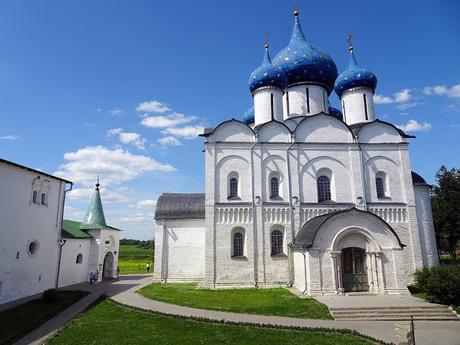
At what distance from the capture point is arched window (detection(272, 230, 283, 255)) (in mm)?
17641

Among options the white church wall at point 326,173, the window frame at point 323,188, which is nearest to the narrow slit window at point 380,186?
the white church wall at point 326,173

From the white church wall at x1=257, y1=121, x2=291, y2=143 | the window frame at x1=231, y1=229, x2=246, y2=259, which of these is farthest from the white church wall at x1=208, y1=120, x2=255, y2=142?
the window frame at x1=231, y1=229, x2=246, y2=259

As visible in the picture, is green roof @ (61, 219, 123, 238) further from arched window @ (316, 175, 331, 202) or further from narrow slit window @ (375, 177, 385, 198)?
narrow slit window @ (375, 177, 385, 198)

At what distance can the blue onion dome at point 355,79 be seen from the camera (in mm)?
21906

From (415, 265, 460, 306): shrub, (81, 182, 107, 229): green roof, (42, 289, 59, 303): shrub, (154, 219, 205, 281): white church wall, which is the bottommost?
(42, 289, 59, 303): shrub

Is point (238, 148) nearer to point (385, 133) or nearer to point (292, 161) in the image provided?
point (292, 161)

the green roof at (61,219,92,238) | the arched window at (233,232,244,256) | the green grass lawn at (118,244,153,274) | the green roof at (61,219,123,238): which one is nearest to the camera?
the arched window at (233,232,244,256)

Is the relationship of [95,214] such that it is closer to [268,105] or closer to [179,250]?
[179,250]

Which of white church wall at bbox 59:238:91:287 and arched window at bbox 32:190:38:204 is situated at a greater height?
arched window at bbox 32:190:38:204

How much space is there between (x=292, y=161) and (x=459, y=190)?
16354 millimetres

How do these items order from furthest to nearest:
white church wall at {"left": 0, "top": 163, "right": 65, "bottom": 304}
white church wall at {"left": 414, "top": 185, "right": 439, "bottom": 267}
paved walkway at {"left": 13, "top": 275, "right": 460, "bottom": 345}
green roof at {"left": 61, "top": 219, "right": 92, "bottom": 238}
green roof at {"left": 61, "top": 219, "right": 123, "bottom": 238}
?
green roof at {"left": 61, "top": 219, "right": 123, "bottom": 238}, green roof at {"left": 61, "top": 219, "right": 92, "bottom": 238}, white church wall at {"left": 414, "top": 185, "right": 439, "bottom": 267}, white church wall at {"left": 0, "top": 163, "right": 65, "bottom": 304}, paved walkway at {"left": 13, "top": 275, "right": 460, "bottom": 345}

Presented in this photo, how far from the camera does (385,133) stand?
1908 centimetres

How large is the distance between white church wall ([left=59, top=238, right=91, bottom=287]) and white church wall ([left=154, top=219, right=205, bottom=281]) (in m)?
4.65

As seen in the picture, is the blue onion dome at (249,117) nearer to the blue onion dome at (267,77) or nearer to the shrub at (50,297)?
the blue onion dome at (267,77)
